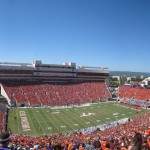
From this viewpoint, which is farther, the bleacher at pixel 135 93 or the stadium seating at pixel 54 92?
the bleacher at pixel 135 93

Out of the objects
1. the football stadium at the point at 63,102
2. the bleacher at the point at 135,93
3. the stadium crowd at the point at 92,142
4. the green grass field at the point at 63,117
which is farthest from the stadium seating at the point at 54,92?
the stadium crowd at the point at 92,142

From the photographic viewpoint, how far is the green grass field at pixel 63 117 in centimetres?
3582

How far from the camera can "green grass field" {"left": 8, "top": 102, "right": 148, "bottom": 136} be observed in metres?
35.8

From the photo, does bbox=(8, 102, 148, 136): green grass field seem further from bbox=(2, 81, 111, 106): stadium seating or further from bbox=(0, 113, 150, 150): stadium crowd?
bbox=(2, 81, 111, 106): stadium seating

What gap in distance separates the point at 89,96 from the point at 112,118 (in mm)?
19879

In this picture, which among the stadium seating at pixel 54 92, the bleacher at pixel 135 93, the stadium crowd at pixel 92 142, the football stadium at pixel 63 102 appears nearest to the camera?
the stadium crowd at pixel 92 142

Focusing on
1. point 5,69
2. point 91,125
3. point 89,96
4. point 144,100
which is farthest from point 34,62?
point 91,125

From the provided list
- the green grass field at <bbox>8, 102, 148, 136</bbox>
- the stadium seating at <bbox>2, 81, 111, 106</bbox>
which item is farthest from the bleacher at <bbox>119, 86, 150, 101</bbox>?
the green grass field at <bbox>8, 102, 148, 136</bbox>

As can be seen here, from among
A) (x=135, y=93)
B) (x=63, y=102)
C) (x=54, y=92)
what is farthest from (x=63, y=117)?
(x=135, y=93)

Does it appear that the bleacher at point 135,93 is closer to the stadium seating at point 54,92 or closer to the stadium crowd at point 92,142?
the stadium seating at point 54,92

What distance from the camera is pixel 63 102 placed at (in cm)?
5709

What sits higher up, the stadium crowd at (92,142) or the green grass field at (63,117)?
the stadium crowd at (92,142)

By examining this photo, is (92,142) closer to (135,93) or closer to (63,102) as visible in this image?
(63,102)

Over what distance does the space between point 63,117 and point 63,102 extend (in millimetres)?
14167
